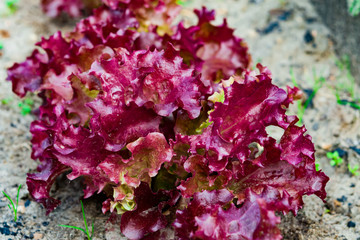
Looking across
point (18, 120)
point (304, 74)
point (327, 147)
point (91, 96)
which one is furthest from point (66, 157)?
point (304, 74)

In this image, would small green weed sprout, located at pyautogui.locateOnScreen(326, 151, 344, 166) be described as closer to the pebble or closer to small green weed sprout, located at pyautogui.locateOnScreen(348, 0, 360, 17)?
small green weed sprout, located at pyautogui.locateOnScreen(348, 0, 360, 17)

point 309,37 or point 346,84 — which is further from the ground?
point 309,37

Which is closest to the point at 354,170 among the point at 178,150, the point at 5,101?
the point at 178,150

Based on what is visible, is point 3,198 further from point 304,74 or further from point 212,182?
point 304,74

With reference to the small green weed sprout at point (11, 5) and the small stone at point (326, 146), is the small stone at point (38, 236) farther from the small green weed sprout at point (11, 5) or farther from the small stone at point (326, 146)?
the small green weed sprout at point (11, 5)

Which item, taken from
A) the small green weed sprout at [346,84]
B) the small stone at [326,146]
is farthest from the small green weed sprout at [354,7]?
Answer: the small stone at [326,146]

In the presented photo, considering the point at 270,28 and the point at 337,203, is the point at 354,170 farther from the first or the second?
the point at 270,28
